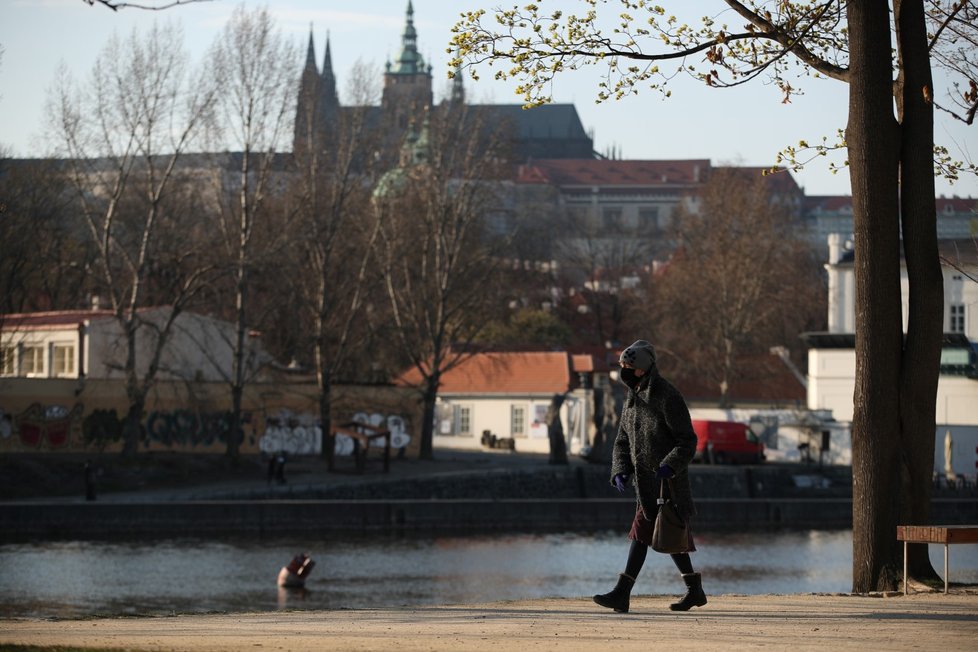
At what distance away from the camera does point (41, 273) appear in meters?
57.3

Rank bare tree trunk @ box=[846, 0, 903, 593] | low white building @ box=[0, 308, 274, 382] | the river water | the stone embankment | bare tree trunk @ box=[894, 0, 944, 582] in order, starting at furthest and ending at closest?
low white building @ box=[0, 308, 274, 382] → the stone embankment → the river water → bare tree trunk @ box=[894, 0, 944, 582] → bare tree trunk @ box=[846, 0, 903, 593]

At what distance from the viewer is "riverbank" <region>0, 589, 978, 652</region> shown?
10484 millimetres

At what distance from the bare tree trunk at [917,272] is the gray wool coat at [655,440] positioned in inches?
156

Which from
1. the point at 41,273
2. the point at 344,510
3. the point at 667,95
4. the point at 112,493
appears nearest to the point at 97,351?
the point at 41,273

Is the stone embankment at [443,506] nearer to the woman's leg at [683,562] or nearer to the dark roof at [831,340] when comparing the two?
the dark roof at [831,340]

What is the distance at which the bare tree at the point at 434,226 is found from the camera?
195 feet

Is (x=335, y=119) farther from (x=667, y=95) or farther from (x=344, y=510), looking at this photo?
(x=667, y=95)

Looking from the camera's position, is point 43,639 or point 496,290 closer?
point 43,639

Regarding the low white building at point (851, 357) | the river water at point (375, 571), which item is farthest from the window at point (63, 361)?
the low white building at point (851, 357)

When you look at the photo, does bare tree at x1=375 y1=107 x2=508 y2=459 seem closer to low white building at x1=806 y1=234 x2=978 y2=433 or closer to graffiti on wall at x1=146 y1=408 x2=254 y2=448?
graffiti on wall at x1=146 y1=408 x2=254 y2=448

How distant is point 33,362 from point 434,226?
624 inches

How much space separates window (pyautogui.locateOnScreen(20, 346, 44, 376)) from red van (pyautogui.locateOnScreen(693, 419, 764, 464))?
25.4 meters

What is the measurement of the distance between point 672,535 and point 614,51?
5202 millimetres

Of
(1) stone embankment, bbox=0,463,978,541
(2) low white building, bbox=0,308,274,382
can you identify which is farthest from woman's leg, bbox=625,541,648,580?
(2) low white building, bbox=0,308,274,382
